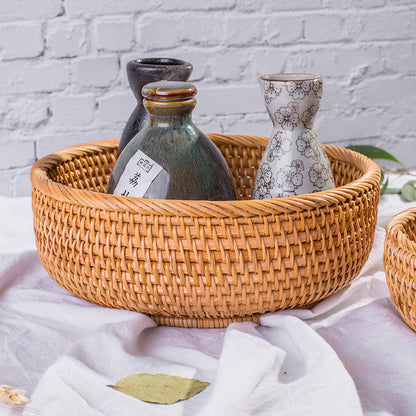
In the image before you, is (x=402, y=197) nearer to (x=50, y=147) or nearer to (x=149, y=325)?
(x=149, y=325)

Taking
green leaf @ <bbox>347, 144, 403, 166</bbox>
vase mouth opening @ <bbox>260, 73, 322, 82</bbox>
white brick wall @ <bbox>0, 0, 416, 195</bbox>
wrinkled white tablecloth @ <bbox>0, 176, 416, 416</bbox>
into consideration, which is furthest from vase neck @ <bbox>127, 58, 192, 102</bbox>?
white brick wall @ <bbox>0, 0, 416, 195</bbox>

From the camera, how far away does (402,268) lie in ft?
1.48

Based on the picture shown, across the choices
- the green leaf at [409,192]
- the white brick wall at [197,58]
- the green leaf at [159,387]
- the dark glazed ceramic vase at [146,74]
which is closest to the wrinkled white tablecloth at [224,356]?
the green leaf at [159,387]

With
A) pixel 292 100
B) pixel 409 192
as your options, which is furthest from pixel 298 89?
pixel 409 192

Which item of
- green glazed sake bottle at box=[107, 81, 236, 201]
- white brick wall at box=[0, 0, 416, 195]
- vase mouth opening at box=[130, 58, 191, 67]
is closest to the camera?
green glazed sake bottle at box=[107, 81, 236, 201]

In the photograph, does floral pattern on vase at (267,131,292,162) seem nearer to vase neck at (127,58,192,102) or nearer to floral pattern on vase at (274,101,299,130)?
floral pattern on vase at (274,101,299,130)

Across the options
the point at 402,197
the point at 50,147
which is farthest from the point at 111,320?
the point at 50,147

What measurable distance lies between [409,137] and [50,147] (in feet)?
2.99

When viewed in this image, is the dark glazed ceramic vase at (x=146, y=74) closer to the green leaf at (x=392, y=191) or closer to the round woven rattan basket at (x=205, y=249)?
the round woven rattan basket at (x=205, y=249)

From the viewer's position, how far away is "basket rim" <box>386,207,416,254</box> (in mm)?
450

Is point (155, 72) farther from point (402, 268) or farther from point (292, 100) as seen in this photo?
point (402, 268)

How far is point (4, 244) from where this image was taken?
2.41ft

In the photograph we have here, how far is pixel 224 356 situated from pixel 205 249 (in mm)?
87

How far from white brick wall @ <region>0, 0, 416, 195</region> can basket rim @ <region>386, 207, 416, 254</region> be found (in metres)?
0.81
